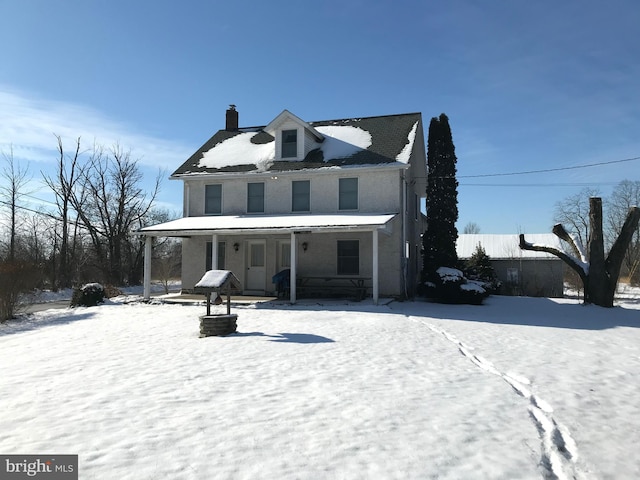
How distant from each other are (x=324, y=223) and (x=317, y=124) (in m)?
8.84

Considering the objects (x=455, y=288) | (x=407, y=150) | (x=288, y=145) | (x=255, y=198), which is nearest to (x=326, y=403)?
(x=455, y=288)

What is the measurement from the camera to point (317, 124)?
2339 cm

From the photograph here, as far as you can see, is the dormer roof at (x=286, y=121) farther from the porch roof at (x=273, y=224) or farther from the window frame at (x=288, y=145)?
the porch roof at (x=273, y=224)

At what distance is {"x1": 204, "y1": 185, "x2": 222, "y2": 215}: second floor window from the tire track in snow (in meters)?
15.6

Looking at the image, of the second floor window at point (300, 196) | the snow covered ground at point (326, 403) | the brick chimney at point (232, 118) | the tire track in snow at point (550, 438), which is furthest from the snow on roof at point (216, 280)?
the brick chimney at point (232, 118)

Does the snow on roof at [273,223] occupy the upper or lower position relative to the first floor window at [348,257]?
upper

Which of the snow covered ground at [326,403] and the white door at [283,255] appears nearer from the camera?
the snow covered ground at [326,403]

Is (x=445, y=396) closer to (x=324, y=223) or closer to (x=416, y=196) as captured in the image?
(x=324, y=223)

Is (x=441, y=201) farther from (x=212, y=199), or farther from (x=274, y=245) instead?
(x=212, y=199)

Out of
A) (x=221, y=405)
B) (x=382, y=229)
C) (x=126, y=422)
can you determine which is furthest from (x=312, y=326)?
(x=126, y=422)

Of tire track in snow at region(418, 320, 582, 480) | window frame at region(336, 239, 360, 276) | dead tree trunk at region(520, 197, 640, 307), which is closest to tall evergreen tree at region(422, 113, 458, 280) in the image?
window frame at region(336, 239, 360, 276)

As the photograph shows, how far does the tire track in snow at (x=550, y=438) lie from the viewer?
4.02 metres

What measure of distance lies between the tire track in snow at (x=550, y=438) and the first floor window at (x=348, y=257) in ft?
37.5

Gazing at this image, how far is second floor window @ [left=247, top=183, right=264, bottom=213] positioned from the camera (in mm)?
19984
